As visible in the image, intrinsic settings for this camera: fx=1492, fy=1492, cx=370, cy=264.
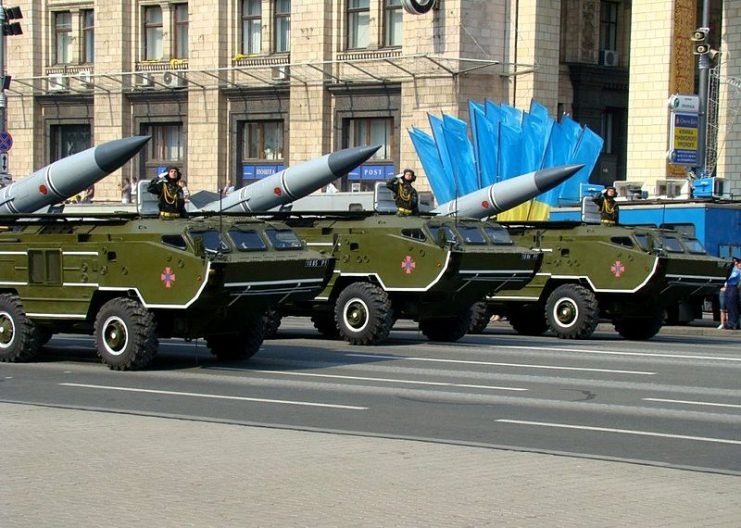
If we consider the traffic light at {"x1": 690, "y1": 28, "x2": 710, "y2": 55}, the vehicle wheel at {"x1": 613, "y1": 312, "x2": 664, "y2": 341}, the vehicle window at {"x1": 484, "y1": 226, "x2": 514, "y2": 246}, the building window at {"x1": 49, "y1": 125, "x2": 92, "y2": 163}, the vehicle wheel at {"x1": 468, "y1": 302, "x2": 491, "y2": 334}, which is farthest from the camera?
the building window at {"x1": 49, "y1": 125, "x2": 92, "y2": 163}

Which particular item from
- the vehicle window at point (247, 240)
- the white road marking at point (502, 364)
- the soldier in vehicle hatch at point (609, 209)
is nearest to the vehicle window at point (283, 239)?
the vehicle window at point (247, 240)

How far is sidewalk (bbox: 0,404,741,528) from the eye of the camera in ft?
29.3

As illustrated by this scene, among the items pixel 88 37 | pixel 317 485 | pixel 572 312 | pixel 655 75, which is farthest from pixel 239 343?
pixel 88 37

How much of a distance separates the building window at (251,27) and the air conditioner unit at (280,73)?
4.50 feet

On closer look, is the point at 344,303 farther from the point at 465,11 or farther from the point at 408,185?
the point at 465,11

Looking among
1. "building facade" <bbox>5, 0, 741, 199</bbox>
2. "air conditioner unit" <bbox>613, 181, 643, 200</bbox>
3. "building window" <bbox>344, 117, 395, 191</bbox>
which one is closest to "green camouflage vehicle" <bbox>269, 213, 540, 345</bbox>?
"air conditioner unit" <bbox>613, 181, 643, 200</bbox>

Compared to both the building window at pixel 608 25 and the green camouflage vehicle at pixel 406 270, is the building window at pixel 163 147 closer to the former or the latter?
the building window at pixel 608 25

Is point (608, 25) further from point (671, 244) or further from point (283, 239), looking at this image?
point (283, 239)

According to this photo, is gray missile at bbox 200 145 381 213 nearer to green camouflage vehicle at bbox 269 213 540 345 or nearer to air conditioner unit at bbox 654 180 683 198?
green camouflage vehicle at bbox 269 213 540 345

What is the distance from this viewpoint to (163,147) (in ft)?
170

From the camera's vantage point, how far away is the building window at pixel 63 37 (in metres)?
53.7

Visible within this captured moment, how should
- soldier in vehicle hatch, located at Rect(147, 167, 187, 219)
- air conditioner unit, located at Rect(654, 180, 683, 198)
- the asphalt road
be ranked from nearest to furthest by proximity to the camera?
the asphalt road, soldier in vehicle hatch, located at Rect(147, 167, 187, 219), air conditioner unit, located at Rect(654, 180, 683, 198)

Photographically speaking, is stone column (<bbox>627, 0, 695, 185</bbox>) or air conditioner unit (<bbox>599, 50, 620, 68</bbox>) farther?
air conditioner unit (<bbox>599, 50, 620, 68</bbox>)

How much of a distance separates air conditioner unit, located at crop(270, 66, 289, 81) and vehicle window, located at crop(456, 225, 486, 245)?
2496cm
